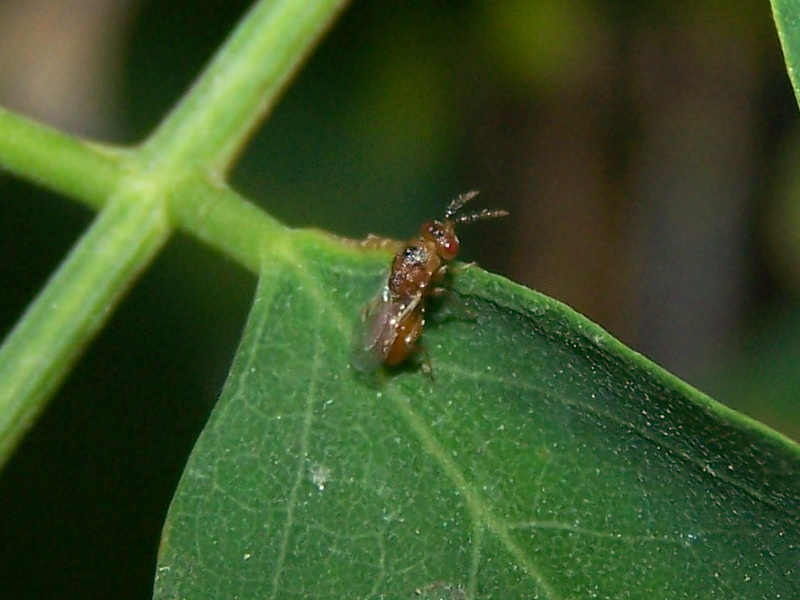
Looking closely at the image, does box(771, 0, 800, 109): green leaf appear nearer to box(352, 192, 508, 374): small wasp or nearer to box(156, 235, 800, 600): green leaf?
box(156, 235, 800, 600): green leaf

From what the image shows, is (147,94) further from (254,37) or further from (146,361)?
(254,37)

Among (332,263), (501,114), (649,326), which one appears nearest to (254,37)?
(332,263)

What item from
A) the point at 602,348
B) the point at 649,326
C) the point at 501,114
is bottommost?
the point at 649,326

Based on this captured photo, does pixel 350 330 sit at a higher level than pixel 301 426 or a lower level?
higher

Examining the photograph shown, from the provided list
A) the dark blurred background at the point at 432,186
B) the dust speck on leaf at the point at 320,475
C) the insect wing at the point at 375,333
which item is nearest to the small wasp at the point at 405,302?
the insect wing at the point at 375,333

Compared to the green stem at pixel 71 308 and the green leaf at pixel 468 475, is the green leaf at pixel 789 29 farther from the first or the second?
the green stem at pixel 71 308
